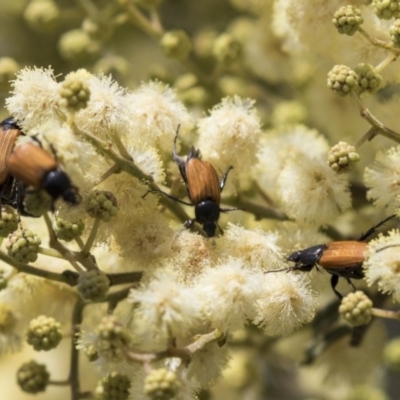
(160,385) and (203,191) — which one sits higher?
(203,191)

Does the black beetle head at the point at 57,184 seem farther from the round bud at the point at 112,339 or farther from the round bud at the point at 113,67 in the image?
the round bud at the point at 113,67

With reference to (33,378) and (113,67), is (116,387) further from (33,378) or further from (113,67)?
(113,67)

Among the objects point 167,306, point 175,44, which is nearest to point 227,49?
point 175,44

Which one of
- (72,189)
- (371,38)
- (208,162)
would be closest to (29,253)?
(72,189)

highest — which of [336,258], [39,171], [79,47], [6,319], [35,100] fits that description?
[79,47]

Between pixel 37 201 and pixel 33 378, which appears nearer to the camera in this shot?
pixel 37 201

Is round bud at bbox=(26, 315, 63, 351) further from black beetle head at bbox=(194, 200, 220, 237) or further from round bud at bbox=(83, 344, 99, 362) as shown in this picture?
black beetle head at bbox=(194, 200, 220, 237)

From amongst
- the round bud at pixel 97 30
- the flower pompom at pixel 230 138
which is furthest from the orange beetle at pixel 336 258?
the round bud at pixel 97 30

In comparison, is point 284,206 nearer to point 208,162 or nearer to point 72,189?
point 208,162
